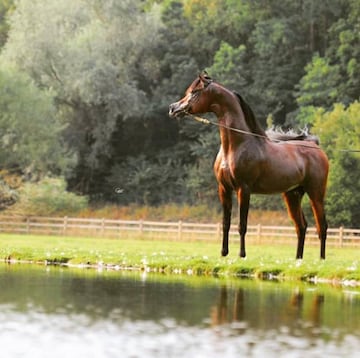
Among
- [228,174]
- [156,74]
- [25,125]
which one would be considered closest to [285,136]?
[228,174]

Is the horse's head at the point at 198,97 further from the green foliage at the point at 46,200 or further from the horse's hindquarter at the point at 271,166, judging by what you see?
the green foliage at the point at 46,200

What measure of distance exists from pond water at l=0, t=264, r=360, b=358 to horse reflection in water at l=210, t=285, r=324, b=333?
12 millimetres

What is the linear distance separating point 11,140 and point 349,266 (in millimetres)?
32351

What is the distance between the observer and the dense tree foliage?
5794 centimetres

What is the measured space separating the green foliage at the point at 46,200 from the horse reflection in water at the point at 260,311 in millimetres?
32657

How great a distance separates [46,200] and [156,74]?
1606 centimetres

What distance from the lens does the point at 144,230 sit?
1746 inches

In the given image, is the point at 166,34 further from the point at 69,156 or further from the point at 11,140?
the point at 11,140

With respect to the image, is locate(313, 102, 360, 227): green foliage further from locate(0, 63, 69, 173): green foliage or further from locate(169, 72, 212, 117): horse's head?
locate(169, 72, 212, 117): horse's head

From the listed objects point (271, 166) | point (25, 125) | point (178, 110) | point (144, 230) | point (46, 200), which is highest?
point (25, 125)

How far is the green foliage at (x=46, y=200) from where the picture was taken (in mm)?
49094

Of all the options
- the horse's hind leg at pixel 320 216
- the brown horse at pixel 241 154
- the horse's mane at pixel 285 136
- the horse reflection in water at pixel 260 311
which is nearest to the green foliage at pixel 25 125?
the horse's mane at pixel 285 136

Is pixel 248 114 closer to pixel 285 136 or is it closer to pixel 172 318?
pixel 285 136

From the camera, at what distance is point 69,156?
58750mm
